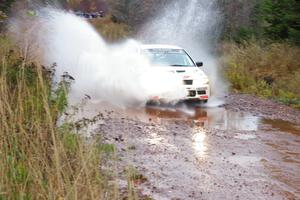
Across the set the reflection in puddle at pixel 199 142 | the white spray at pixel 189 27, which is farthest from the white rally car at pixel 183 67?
the white spray at pixel 189 27

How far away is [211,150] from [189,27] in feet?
91.8

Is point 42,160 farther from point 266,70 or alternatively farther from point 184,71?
point 266,70

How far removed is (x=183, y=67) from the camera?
1503 cm

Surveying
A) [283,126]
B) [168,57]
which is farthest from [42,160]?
[168,57]

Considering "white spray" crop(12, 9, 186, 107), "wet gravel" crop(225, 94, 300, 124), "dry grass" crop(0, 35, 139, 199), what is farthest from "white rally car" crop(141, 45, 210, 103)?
"dry grass" crop(0, 35, 139, 199)

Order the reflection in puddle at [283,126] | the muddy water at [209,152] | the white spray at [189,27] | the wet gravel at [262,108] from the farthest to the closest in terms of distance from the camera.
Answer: the white spray at [189,27]
the wet gravel at [262,108]
the reflection in puddle at [283,126]
the muddy water at [209,152]

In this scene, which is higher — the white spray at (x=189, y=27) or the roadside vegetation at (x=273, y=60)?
the white spray at (x=189, y=27)

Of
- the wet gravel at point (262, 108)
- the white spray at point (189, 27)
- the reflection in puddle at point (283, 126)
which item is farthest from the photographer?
the white spray at point (189, 27)

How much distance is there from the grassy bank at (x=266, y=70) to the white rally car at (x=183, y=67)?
2.94 meters

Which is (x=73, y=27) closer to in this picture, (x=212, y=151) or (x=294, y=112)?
(x=294, y=112)

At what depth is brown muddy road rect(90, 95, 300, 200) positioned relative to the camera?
274 inches

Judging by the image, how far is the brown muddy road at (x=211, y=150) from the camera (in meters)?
6.95

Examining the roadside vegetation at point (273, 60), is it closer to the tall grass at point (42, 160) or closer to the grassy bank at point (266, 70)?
the grassy bank at point (266, 70)

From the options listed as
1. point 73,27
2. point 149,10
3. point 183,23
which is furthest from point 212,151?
point 149,10
